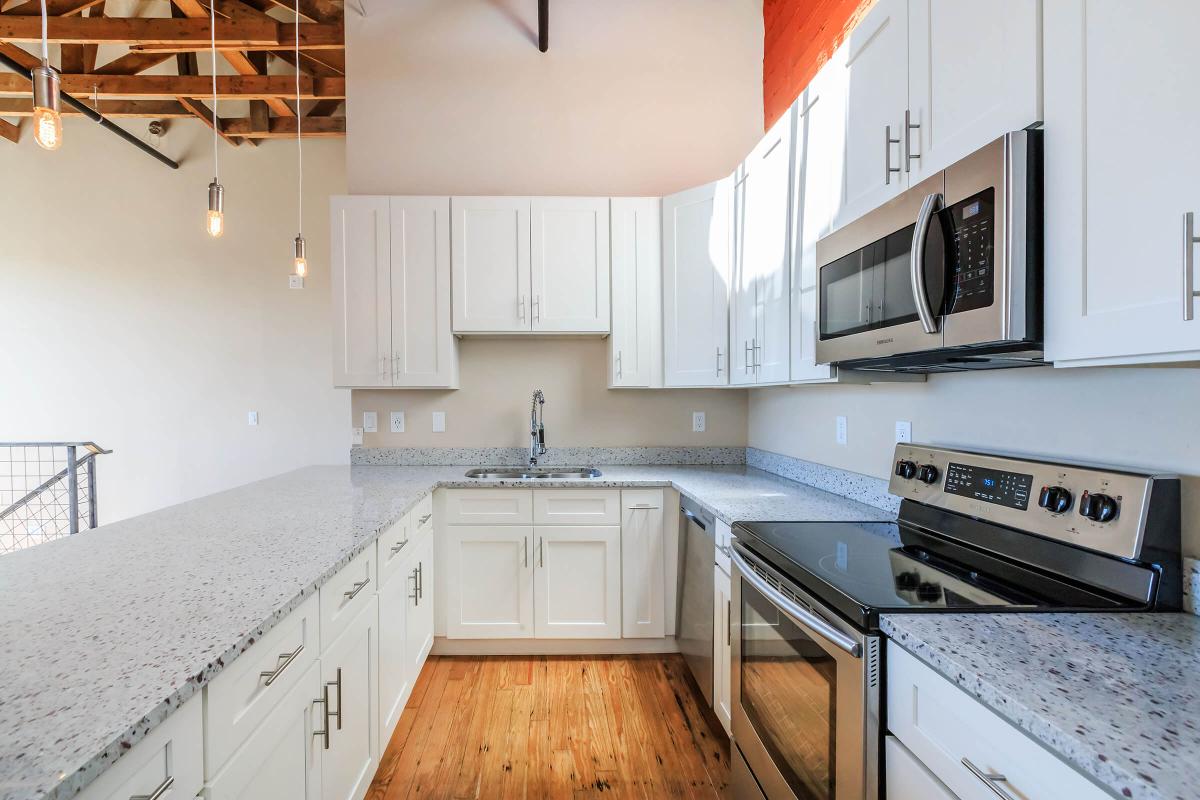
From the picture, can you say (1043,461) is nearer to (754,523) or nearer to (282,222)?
(754,523)

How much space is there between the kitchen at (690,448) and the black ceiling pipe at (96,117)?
383mm

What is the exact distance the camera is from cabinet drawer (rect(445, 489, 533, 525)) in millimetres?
2629

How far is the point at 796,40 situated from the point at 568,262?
1516 mm

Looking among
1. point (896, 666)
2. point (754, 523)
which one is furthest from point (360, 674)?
point (896, 666)

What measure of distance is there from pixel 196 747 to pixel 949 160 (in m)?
1.71

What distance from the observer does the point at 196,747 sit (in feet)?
2.63

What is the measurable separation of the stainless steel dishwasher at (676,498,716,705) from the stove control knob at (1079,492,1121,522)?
1140mm

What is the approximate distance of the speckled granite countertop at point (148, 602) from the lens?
63 cm

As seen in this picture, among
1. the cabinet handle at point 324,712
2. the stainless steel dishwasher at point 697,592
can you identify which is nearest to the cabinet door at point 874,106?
the stainless steel dishwasher at point 697,592

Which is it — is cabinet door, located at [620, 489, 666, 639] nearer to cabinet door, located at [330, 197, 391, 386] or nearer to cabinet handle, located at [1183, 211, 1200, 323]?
cabinet door, located at [330, 197, 391, 386]

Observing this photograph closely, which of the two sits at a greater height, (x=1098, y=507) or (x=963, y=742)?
(x=1098, y=507)

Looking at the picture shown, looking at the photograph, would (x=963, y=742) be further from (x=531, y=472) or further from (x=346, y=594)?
(x=531, y=472)

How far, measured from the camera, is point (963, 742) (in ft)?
2.66

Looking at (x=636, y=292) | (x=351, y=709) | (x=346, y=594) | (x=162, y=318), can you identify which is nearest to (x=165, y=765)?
(x=346, y=594)
